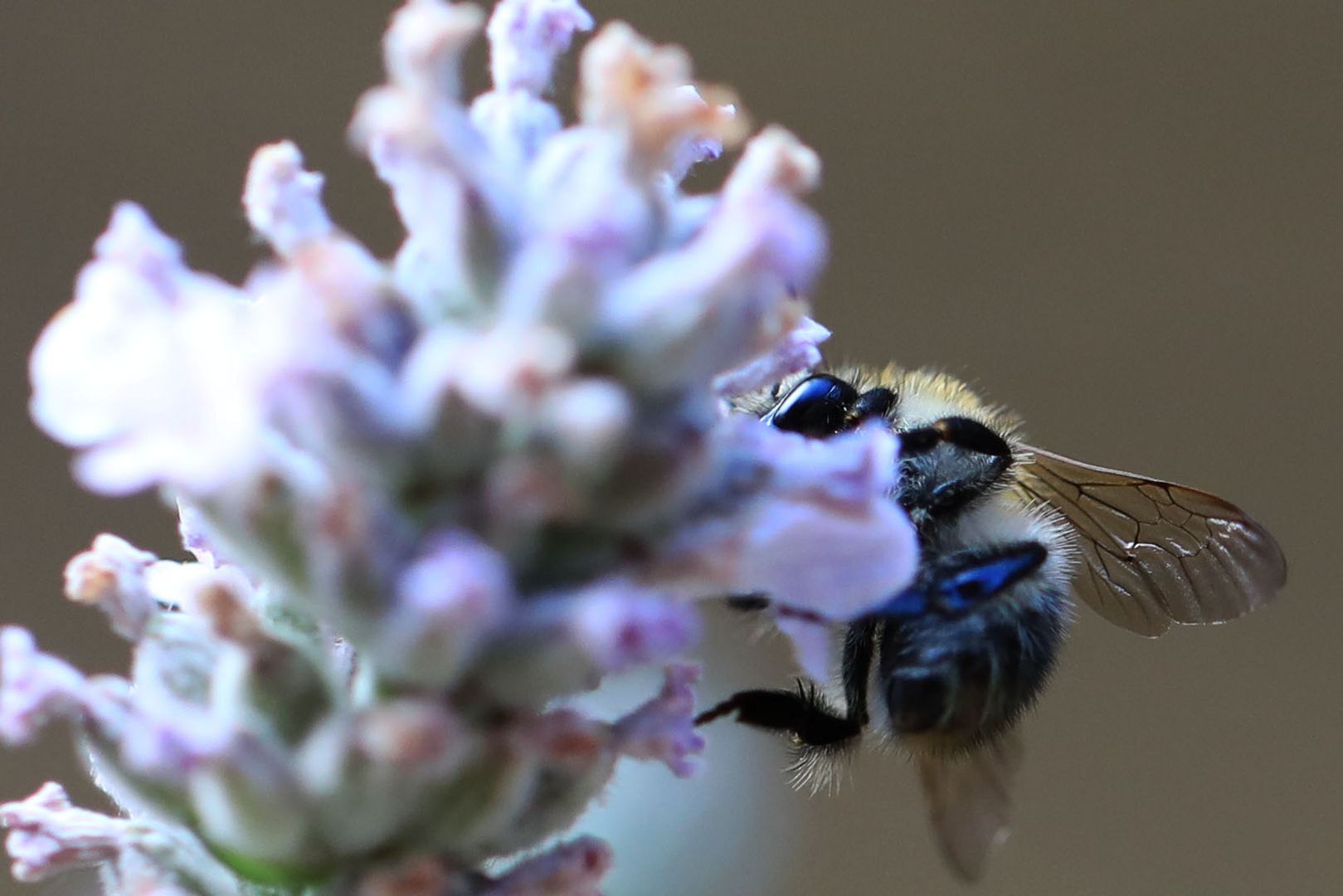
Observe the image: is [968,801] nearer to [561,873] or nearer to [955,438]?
[955,438]

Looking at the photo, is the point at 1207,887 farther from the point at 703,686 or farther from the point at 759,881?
the point at 703,686

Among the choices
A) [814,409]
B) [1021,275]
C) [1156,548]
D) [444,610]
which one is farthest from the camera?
[1021,275]

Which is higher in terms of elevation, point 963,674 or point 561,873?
point 963,674

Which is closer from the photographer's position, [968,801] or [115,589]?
[115,589]

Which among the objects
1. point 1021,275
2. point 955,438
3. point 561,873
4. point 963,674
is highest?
point 1021,275

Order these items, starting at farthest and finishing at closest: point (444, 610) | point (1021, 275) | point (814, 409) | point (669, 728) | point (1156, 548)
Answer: point (1021, 275), point (1156, 548), point (814, 409), point (669, 728), point (444, 610)

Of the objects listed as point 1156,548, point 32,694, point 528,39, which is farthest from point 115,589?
point 1156,548

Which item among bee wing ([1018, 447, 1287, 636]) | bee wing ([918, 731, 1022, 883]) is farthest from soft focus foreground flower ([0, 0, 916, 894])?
bee wing ([1018, 447, 1287, 636])

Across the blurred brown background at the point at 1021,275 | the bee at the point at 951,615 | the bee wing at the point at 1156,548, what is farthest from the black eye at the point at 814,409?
the blurred brown background at the point at 1021,275
